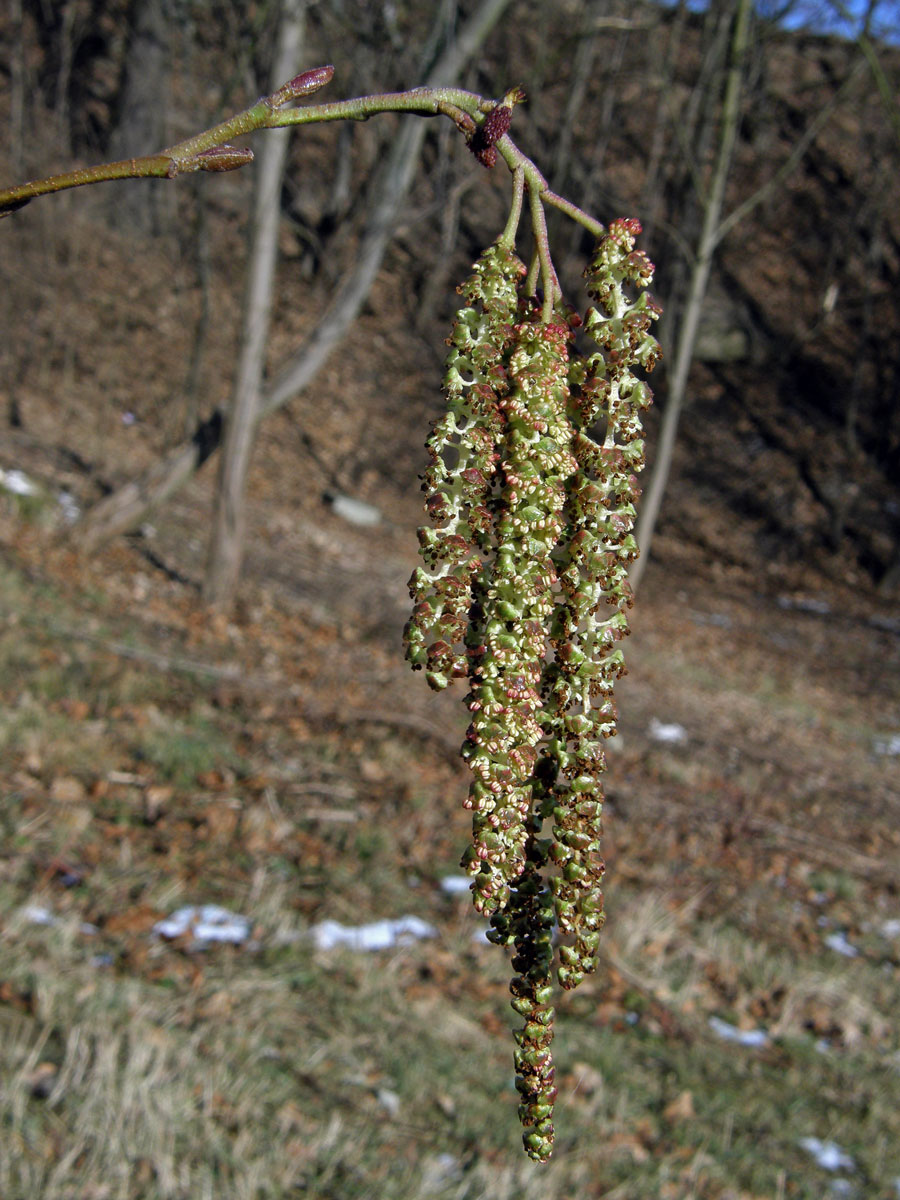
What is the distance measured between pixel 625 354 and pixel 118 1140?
3.61 m

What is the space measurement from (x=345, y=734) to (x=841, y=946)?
376 centimetres

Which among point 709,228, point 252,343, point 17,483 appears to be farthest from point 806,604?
point 17,483

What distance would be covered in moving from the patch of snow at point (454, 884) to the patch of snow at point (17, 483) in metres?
5.87

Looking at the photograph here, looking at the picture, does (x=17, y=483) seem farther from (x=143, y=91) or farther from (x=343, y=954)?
(x=143, y=91)

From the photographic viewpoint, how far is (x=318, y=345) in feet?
29.5

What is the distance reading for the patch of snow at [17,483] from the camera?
9602 mm

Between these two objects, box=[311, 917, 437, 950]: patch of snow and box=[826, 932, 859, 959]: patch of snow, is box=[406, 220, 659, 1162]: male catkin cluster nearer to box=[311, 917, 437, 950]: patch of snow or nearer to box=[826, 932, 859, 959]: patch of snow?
box=[311, 917, 437, 950]: patch of snow

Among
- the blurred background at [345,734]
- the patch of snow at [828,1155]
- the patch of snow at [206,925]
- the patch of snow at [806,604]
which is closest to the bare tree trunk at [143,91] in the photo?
the blurred background at [345,734]

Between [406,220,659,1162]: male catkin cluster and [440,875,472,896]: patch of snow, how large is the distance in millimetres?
5335

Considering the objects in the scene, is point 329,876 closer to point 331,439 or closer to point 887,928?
point 887,928

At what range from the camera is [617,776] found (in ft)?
28.1

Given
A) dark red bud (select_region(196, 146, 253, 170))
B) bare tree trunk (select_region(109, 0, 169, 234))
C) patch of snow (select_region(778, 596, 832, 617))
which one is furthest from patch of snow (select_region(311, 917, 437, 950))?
bare tree trunk (select_region(109, 0, 169, 234))

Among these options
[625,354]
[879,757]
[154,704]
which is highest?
[625,354]

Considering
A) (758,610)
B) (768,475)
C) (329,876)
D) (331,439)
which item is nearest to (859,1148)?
(329,876)
